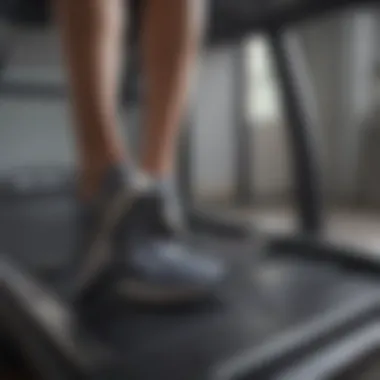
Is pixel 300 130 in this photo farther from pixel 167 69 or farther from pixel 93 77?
pixel 93 77

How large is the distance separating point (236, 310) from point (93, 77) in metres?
0.48

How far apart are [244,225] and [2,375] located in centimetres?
109

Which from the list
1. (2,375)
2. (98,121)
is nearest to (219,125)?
(98,121)

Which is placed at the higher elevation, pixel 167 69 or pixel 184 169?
pixel 167 69

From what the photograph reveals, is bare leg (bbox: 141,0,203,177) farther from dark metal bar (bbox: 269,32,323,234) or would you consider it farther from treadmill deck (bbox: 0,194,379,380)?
dark metal bar (bbox: 269,32,323,234)

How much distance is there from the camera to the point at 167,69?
1222 millimetres

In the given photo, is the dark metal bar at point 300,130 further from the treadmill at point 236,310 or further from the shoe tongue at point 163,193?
the shoe tongue at point 163,193

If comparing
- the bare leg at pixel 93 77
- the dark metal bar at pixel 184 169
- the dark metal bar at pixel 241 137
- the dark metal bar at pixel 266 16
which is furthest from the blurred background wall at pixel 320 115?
the bare leg at pixel 93 77

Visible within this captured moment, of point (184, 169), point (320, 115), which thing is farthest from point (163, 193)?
point (320, 115)

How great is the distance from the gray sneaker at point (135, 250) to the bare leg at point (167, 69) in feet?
0.45

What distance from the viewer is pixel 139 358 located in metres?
0.81

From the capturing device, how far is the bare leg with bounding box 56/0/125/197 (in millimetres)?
1109

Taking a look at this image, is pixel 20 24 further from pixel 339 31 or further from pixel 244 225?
pixel 339 31

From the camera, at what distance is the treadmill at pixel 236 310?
0.80 m
